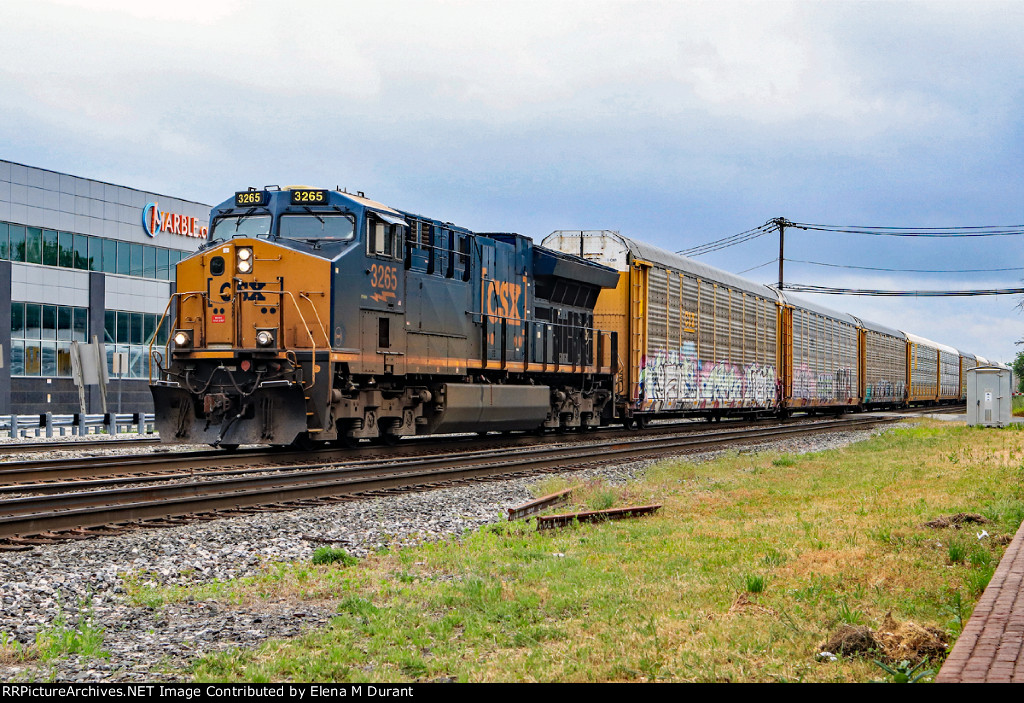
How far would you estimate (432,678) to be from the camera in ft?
14.9

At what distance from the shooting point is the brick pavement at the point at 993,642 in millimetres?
3650

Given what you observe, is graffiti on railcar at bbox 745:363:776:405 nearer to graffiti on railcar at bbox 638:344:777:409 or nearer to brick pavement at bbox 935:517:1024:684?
graffiti on railcar at bbox 638:344:777:409

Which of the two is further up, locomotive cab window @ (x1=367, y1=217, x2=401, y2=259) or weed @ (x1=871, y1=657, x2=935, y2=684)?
locomotive cab window @ (x1=367, y1=217, x2=401, y2=259)

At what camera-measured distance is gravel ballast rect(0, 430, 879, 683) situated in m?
4.93

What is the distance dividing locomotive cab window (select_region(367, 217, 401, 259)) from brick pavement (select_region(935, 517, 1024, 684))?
35.6 ft

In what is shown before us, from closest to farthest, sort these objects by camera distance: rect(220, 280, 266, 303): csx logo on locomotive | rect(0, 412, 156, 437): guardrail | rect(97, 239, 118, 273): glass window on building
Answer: rect(220, 280, 266, 303): csx logo on locomotive < rect(0, 412, 156, 437): guardrail < rect(97, 239, 118, 273): glass window on building

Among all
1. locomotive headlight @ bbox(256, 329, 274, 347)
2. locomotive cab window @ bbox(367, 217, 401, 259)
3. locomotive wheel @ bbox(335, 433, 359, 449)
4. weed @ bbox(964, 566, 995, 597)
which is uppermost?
locomotive cab window @ bbox(367, 217, 401, 259)

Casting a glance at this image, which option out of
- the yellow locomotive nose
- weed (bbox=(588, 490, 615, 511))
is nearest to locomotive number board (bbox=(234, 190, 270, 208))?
the yellow locomotive nose

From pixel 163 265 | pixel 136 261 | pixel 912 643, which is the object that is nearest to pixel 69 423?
pixel 136 261

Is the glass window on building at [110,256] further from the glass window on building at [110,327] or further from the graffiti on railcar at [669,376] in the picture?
the graffiti on railcar at [669,376]

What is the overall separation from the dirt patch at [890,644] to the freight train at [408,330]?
9766mm

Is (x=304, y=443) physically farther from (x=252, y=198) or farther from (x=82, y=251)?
(x=82, y=251)

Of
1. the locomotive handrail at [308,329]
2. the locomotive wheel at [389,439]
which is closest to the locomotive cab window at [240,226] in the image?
the locomotive handrail at [308,329]

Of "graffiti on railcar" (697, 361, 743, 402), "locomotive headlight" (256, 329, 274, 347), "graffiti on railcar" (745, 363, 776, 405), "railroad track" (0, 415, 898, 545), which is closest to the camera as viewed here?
"railroad track" (0, 415, 898, 545)
